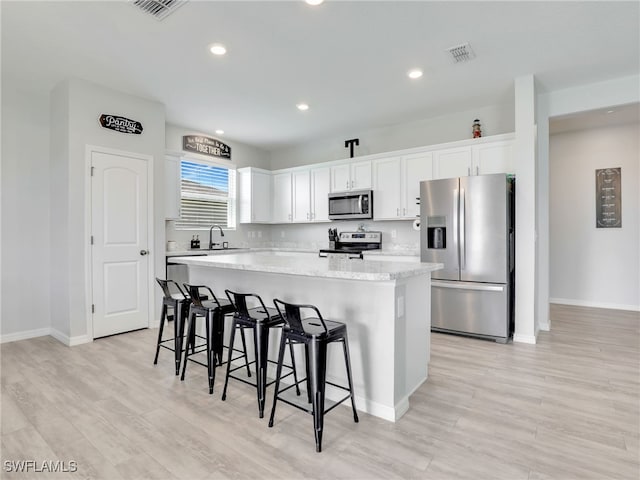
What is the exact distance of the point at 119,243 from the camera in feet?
13.6

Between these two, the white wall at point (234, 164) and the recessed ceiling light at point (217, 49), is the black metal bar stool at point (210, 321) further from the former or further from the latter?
the white wall at point (234, 164)

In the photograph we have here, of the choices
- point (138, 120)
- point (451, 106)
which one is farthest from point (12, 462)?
point (451, 106)

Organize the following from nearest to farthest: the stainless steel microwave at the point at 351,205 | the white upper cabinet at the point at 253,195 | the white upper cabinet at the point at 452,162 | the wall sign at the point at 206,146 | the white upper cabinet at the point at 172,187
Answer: the white upper cabinet at the point at 452,162
the white upper cabinet at the point at 172,187
the stainless steel microwave at the point at 351,205
the wall sign at the point at 206,146
the white upper cabinet at the point at 253,195

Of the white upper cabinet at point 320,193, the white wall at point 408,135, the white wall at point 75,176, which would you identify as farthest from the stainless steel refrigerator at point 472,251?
the white wall at point 75,176

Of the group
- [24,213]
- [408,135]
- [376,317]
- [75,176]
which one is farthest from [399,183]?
[24,213]

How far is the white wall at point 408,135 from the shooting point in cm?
460

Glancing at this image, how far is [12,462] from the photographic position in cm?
182

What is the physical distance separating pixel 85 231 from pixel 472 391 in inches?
161

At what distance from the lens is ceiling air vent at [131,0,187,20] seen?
2512 millimetres

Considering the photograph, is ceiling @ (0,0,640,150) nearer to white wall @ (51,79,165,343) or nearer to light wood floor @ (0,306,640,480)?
white wall @ (51,79,165,343)

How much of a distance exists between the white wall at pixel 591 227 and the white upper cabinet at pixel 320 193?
12.4 ft

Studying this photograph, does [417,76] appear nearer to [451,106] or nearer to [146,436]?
[451,106]

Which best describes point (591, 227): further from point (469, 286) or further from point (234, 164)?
point (234, 164)

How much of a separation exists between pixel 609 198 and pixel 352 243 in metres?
4.00
